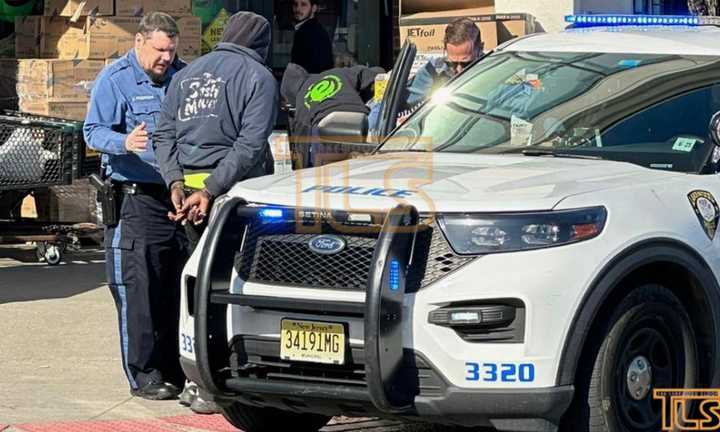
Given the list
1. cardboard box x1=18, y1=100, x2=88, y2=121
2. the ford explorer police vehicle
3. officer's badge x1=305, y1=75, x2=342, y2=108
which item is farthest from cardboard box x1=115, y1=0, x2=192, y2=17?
the ford explorer police vehicle

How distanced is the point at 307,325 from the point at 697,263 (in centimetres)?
163

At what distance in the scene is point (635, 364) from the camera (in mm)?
5895

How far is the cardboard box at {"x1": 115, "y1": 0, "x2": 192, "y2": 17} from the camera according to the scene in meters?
12.0

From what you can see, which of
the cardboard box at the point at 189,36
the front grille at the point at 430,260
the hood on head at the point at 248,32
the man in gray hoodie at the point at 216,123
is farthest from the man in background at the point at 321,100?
the front grille at the point at 430,260

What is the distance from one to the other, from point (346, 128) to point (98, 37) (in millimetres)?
5274

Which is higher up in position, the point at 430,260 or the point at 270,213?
the point at 270,213

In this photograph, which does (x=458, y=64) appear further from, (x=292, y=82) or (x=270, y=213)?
(x=270, y=213)

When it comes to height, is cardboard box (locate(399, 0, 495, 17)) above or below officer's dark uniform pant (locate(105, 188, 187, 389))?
above

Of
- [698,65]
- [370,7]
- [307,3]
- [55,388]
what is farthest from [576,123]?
[370,7]

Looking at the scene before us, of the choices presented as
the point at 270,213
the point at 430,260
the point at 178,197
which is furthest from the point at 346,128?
the point at 430,260

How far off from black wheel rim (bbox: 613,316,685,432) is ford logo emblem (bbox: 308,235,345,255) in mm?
1172

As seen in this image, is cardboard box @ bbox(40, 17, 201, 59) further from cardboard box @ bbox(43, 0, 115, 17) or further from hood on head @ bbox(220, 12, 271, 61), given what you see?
hood on head @ bbox(220, 12, 271, 61)

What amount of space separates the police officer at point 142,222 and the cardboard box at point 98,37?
402cm

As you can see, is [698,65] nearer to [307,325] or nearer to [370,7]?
[307,325]
